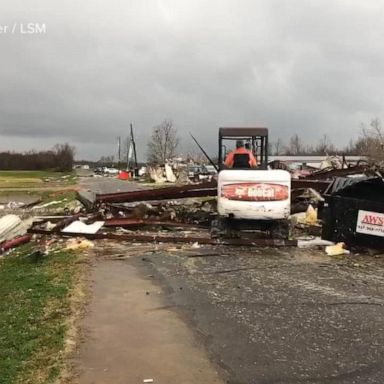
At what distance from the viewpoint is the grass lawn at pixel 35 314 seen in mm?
4652

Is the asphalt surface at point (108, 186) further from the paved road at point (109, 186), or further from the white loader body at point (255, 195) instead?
the white loader body at point (255, 195)

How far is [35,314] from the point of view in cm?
629

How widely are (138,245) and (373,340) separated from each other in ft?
21.2

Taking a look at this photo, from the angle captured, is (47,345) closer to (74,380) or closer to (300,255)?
(74,380)

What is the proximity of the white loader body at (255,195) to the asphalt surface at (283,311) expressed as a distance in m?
1.03

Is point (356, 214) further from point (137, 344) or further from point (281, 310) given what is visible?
point (137, 344)

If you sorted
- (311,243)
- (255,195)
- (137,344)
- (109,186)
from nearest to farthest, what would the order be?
1. (137,344)
2. (255,195)
3. (311,243)
4. (109,186)

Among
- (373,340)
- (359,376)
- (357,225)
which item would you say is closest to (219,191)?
(357,225)

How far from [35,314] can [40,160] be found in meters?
135

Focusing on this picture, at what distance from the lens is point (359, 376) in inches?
179

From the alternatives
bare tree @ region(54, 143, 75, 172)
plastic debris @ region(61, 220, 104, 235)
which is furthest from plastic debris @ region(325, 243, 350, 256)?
bare tree @ region(54, 143, 75, 172)

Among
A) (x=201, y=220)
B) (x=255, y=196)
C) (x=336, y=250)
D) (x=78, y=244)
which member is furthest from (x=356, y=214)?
(x=78, y=244)

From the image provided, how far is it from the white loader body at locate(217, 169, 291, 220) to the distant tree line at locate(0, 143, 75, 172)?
119 metres

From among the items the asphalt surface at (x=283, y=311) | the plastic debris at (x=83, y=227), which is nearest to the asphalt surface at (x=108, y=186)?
the plastic debris at (x=83, y=227)
